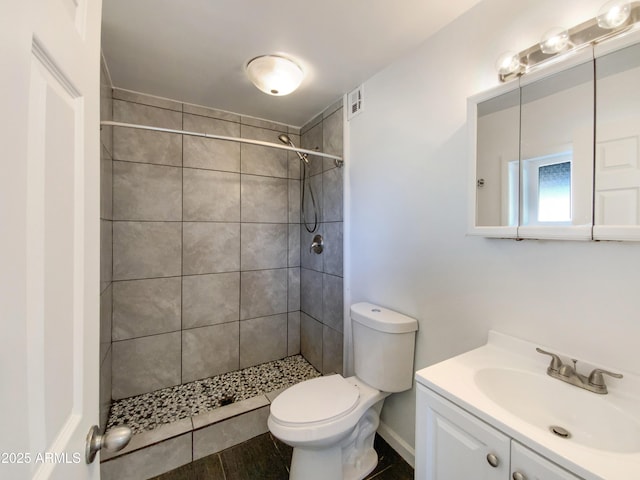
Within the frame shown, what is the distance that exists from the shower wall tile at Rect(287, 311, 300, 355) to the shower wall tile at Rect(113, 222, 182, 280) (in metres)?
1.08

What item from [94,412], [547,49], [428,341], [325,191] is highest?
[547,49]

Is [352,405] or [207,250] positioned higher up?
[207,250]

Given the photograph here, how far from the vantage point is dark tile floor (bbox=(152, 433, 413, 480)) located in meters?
1.48

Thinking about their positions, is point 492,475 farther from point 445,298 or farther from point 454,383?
point 445,298

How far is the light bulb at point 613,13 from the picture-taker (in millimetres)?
773

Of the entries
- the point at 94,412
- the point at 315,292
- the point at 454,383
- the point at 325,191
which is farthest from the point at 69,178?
the point at 315,292

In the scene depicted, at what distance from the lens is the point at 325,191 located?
220cm

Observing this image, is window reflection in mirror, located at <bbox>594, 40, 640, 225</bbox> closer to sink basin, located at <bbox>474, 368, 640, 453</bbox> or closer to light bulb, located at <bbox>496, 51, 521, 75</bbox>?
light bulb, located at <bbox>496, 51, 521, 75</bbox>

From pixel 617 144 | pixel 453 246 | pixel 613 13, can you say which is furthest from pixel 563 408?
pixel 613 13

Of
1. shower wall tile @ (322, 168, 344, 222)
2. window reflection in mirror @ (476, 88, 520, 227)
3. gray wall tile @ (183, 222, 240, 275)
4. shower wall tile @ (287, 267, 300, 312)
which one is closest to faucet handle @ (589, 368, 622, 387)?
window reflection in mirror @ (476, 88, 520, 227)

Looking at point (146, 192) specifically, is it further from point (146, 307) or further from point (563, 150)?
point (563, 150)

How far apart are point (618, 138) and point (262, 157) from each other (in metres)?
2.17

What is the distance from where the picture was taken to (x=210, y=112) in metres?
2.23

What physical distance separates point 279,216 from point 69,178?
2016mm
